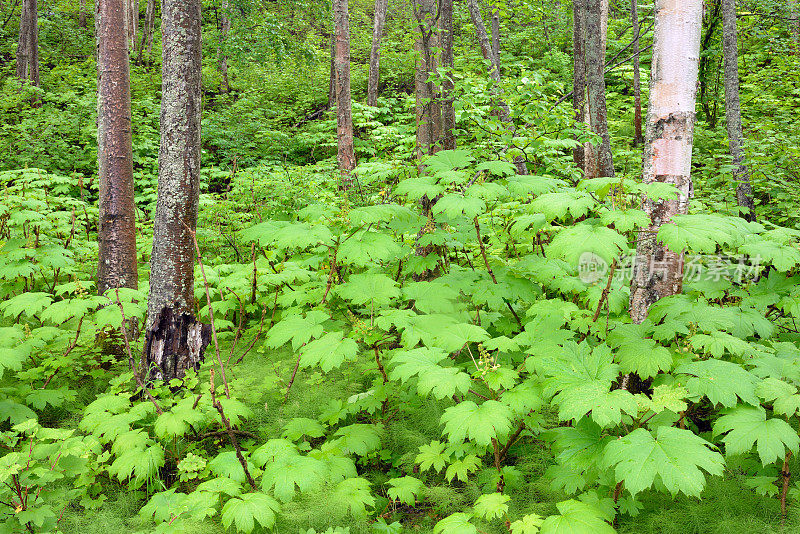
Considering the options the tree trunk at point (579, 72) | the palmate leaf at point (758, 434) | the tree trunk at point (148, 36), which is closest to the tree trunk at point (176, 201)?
the palmate leaf at point (758, 434)

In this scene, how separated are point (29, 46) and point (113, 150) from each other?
11262 mm

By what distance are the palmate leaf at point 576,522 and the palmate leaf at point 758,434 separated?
614 millimetres

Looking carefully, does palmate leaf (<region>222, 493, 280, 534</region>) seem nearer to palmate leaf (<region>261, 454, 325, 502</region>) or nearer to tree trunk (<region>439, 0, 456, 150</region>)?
palmate leaf (<region>261, 454, 325, 502</region>)

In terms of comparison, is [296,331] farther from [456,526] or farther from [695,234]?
[695,234]

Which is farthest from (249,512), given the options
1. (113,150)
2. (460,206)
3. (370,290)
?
(113,150)

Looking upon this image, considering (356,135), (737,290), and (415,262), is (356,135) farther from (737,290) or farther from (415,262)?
(737,290)

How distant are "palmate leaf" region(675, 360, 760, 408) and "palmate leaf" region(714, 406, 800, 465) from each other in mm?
65

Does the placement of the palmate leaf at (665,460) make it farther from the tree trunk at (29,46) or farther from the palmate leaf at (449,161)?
the tree trunk at (29,46)

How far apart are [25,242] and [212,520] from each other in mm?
3909

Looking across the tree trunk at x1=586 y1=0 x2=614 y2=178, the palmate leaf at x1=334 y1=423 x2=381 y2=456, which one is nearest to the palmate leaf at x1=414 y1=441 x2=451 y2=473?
the palmate leaf at x1=334 y1=423 x2=381 y2=456

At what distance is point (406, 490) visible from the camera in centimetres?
253

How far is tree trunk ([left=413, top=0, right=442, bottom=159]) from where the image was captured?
4785 mm

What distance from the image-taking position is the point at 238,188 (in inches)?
290

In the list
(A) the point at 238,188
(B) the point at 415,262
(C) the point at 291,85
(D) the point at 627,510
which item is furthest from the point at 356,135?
(D) the point at 627,510
